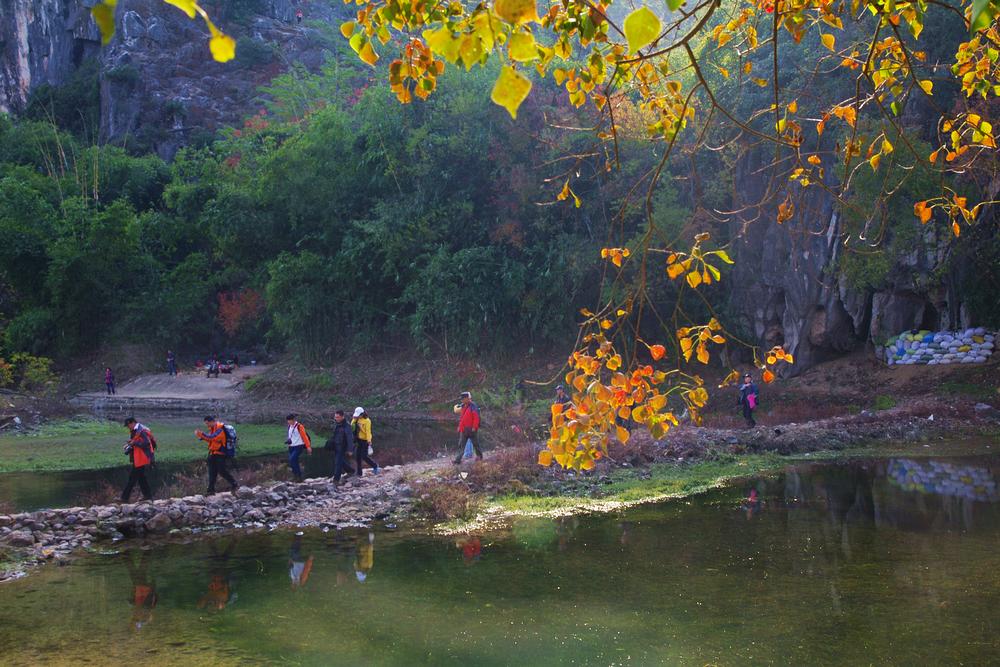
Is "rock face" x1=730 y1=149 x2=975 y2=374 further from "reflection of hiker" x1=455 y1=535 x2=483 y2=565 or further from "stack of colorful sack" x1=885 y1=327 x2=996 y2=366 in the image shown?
"reflection of hiker" x1=455 y1=535 x2=483 y2=565

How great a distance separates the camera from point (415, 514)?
1399 cm

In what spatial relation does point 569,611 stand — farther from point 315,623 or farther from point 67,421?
point 67,421

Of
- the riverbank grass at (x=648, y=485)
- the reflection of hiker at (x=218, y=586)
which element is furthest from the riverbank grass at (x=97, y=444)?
the reflection of hiker at (x=218, y=586)

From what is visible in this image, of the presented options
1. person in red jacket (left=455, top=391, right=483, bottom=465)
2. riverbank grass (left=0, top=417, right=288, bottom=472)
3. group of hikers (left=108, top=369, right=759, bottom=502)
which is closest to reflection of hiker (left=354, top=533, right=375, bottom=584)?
group of hikers (left=108, top=369, right=759, bottom=502)

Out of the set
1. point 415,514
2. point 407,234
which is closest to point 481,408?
point 407,234

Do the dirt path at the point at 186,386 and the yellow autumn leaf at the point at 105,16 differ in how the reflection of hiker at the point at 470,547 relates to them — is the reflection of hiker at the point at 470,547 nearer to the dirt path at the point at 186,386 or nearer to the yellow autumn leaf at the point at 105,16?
the yellow autumn leaf at the point at 105,16

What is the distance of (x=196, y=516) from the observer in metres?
13.3

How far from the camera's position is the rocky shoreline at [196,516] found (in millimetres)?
11867

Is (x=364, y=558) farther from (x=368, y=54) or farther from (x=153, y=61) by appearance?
(x=153, y=61)

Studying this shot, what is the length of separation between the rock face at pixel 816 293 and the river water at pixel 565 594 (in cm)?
1365

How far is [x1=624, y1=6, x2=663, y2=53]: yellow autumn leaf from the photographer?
96.5 inches

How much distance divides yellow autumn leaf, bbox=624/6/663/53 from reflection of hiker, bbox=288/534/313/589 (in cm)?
876

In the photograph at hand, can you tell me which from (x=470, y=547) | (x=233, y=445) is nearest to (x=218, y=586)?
(x=470, y=547)

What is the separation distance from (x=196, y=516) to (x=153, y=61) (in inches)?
2145
